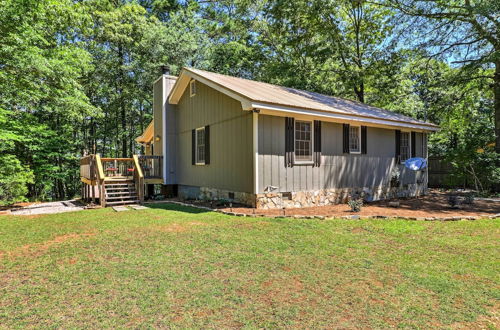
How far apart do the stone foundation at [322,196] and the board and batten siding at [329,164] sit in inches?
6.3

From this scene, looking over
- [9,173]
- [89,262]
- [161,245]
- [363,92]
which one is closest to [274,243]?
[161,245]

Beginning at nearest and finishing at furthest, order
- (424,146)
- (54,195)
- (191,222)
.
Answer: (191,222), (424,146), (54,195)

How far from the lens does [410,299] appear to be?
2.98 m

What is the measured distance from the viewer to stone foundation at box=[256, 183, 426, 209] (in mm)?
8427

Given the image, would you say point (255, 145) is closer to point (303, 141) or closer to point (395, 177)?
point (303, 141)

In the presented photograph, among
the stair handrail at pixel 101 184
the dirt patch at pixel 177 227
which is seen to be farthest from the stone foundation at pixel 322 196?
the stair handrail at pixel 101 184

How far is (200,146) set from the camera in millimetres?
11242

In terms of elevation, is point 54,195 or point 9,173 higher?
point 9,173

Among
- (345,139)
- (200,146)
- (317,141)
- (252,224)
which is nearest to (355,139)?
(345,139)

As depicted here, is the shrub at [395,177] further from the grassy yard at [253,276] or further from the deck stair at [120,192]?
the deck stair at [120,192]

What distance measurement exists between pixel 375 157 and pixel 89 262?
10.00 m

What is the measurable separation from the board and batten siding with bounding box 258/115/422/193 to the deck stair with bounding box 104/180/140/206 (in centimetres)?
515

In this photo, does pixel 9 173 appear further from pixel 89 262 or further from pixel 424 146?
pixel 424 146

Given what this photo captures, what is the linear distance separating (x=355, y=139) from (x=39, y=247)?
9548mm
